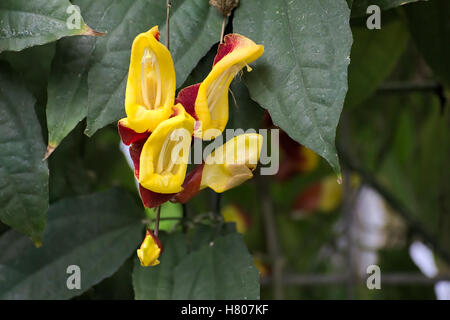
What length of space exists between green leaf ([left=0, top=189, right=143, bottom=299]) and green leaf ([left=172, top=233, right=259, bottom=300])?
7 cm

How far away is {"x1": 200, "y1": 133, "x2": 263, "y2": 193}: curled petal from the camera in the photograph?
45 cm

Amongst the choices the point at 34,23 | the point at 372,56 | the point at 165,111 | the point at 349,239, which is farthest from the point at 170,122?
the point at 349,239

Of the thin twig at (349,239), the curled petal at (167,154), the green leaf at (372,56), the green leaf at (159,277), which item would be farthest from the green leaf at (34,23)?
the thin twig at (349,239)

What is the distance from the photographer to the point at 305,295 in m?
1.24

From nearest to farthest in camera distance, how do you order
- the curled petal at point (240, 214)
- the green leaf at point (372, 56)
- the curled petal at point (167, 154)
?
the curled petal at point (167, 154) < the green leaf at point (372, 56) < the curled petal at point (240, 214)

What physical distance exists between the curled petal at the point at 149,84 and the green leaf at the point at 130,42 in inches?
1.1

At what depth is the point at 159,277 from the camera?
1.82 ft

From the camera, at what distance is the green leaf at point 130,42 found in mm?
452

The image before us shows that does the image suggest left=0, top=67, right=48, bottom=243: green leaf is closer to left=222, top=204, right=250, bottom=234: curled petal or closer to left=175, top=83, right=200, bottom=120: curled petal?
left=175, top=83, right=200, bottom=120: curled petal

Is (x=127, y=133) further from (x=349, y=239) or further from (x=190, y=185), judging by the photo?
(x=349, y=239)

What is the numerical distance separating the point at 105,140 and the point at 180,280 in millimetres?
629

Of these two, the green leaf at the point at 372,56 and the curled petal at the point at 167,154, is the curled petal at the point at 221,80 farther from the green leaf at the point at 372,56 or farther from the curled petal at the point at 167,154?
the green leaf at the point at 372,56

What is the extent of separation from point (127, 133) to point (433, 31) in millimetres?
365
